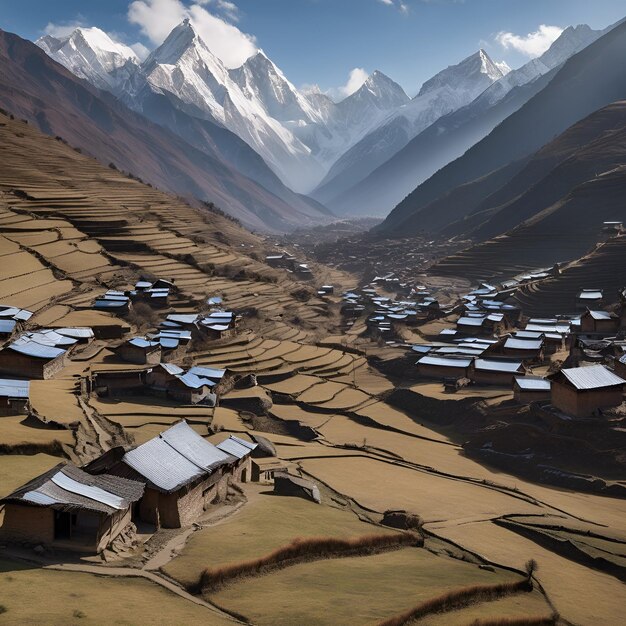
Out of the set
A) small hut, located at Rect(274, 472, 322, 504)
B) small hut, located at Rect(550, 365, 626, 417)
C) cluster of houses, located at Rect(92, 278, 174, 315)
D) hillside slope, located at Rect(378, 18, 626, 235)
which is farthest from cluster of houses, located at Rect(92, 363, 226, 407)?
hillside slope, located at Rect(378, 18, 626, 235)

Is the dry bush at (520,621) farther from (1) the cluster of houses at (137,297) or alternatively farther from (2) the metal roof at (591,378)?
(1) the cluster of houses at (137,297)

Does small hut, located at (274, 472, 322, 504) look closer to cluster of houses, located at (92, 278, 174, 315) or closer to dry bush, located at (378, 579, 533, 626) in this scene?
dry bush, located at (378, 579, 533, 626)

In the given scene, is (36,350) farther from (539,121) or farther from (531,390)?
(539,121)

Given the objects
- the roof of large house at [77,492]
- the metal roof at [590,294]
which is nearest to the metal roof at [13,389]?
the roof of large house at [77,492]

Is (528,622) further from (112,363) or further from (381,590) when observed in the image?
(112,363)

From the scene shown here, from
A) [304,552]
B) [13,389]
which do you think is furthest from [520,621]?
[13,389]

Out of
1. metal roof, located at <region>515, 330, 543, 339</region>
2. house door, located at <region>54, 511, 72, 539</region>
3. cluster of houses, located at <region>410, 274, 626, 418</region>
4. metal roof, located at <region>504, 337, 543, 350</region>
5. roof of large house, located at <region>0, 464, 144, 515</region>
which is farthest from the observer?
metal roof, located at <region>515, 330, 543, 339</region>

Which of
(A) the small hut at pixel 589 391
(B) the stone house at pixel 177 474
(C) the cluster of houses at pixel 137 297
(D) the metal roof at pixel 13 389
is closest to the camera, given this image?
(B) the stone house at pixel 177 474
